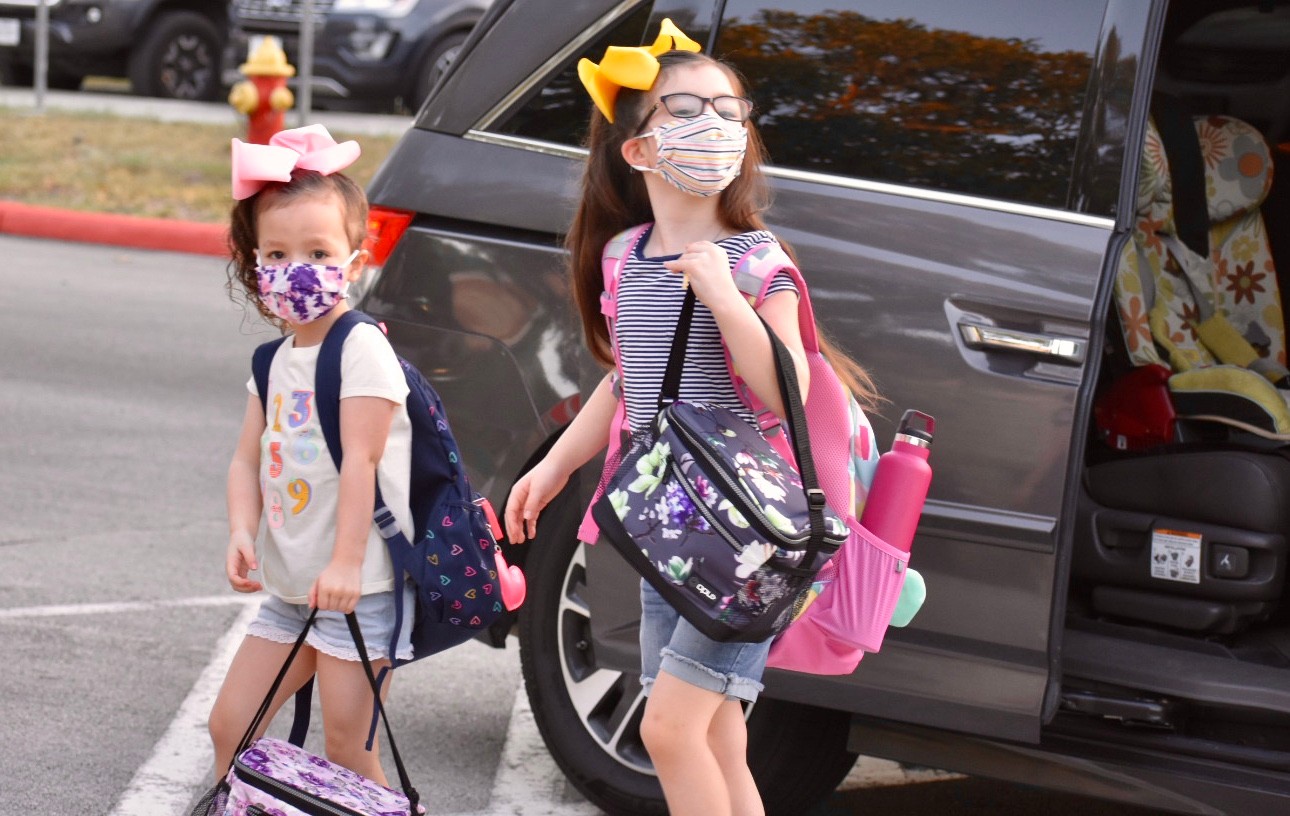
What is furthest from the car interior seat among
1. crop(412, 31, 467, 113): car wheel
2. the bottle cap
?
crop(412, 31, 467, 113): car wheel

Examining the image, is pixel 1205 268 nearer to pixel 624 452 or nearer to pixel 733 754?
pixel 624 452

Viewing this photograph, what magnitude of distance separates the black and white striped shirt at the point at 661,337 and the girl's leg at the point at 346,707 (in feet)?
2.11

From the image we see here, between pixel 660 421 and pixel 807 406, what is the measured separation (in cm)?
25

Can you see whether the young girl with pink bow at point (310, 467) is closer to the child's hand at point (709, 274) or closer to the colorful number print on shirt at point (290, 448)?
the colorful number print on shirt at point (290, 448)

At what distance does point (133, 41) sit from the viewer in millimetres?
15625

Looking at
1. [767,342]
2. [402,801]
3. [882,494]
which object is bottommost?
[402,801]

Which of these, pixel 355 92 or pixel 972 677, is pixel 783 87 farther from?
pixel 355 92

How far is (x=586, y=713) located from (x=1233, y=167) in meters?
2.13

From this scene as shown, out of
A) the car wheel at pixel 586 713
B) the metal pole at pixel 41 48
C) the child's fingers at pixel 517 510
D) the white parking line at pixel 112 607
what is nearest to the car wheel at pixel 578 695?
the car wheel at pixel 586 713

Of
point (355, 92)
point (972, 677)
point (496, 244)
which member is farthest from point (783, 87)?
point (355, 92)

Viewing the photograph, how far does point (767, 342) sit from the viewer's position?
8.79 feet

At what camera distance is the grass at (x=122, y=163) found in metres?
12.2

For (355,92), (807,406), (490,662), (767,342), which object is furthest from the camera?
(355,92)

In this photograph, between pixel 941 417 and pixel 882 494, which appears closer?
pixel 882 494
